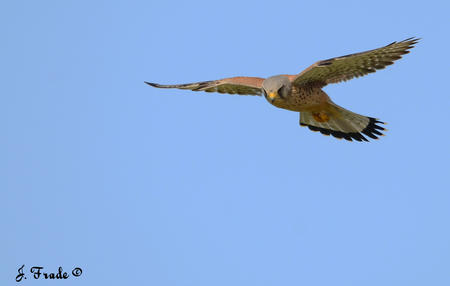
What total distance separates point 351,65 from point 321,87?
0.62 meters

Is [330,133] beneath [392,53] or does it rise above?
beneath

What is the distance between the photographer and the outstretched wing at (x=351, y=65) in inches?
321

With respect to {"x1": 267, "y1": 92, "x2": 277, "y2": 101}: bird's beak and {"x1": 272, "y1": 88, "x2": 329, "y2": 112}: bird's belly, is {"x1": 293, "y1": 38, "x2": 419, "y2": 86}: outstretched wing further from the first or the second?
{"x1": 267, "y1": 92, "x2": 277, "y2": 101}: bird's beak

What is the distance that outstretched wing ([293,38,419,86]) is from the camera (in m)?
8.16

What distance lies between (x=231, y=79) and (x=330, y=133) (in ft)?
6.14

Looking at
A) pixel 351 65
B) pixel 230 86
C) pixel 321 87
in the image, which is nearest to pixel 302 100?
pixel 321 87

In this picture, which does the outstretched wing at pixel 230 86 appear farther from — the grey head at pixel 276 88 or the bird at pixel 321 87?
the grey head at pixel 276 88

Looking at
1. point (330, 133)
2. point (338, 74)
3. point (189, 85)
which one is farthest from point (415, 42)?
point (189, 85)

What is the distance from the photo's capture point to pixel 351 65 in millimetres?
8508

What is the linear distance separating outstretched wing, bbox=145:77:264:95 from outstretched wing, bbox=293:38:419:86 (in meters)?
0.86

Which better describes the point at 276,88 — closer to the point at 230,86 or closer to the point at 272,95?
the point at 272,95

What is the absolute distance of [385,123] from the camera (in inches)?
393

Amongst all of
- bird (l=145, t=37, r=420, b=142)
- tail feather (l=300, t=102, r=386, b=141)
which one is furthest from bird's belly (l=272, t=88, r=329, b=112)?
tail feather (l=300, t=102, r=386, b=141)

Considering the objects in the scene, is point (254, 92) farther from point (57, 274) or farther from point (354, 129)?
point (57, 274)
